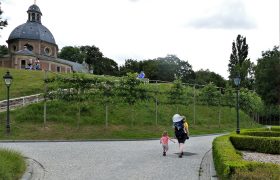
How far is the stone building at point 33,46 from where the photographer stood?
74625 millimetres

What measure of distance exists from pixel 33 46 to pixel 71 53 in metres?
25.8

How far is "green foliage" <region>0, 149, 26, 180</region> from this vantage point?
346 inches

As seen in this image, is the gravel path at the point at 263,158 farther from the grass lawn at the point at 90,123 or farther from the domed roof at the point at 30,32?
the domed roof at the point at 30,32

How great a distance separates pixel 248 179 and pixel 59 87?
24.3 metres

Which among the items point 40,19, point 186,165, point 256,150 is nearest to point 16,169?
point 186,165

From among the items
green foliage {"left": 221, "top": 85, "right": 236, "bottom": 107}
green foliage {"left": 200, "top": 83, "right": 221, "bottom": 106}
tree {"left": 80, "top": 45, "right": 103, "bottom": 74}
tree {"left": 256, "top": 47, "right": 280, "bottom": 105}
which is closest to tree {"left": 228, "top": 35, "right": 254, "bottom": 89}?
tree {"left": 256, "top": 47, "right": 280, "bottom": 105}

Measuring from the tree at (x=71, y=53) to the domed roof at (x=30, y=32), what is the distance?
64.3ft

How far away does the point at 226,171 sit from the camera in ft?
27.7

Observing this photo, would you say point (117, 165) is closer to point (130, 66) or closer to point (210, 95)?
point (210, 95)

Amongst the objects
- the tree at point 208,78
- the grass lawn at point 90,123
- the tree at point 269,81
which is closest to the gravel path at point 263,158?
the grass lawn at point 90,123

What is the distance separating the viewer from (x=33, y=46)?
262 ft

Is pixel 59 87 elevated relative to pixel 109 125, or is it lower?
elevated

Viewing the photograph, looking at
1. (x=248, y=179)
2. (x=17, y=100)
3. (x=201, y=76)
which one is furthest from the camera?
(x=201, y=76)

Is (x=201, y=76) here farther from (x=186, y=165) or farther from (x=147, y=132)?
(x=186, y=165)
